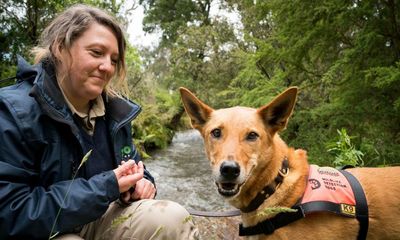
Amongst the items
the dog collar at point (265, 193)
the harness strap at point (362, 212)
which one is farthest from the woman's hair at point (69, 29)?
the harness strap at point (362, 212)

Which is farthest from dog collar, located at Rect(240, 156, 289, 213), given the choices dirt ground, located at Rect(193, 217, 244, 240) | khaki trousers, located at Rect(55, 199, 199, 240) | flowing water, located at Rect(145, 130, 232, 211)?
flowing water, located at Rect(145, 130, 232, 211)

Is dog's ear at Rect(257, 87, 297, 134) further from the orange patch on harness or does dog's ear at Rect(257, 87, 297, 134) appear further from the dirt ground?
the dirt ground

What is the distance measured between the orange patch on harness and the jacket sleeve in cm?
139

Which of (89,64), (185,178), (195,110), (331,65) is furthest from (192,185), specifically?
(89,64)

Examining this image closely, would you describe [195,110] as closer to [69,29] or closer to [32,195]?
[69,29]

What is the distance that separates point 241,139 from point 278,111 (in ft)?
1.40

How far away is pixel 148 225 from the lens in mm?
2350

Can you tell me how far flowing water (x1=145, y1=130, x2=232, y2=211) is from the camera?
259 inches

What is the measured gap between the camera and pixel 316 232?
7.65ft

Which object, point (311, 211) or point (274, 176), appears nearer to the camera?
point (311, 211)

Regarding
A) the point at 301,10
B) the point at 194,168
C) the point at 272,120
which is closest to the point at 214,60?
the point at 194,168

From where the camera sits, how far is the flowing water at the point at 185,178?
6566mm

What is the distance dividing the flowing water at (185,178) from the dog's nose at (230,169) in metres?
3.34

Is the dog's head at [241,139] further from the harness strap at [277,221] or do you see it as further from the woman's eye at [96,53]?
the woman's eye at [96,53]
